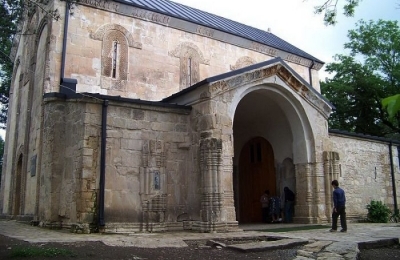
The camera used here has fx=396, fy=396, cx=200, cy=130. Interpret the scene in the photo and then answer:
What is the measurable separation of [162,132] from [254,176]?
5494 millimetres

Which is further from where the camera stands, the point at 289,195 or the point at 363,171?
the point at 363,171

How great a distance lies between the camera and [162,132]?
1103 cm

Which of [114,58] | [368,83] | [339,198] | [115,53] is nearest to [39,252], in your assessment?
[339,198]

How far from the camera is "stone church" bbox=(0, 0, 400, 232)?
10258 millimetres

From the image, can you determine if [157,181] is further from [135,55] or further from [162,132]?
[135,55]

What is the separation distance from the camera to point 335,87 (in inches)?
1096

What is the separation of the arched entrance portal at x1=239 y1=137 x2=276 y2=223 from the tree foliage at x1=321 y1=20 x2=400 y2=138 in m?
14.9

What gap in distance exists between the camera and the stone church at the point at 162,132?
10.3 metres

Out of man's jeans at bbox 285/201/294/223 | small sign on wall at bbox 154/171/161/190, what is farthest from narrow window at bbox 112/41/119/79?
man's jeans at bbox 285/201/294/223

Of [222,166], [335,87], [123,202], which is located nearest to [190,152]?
[222,166]

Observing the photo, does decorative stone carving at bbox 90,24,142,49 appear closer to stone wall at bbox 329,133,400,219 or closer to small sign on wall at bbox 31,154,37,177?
small sign on wall at bbox 31,154,37,177

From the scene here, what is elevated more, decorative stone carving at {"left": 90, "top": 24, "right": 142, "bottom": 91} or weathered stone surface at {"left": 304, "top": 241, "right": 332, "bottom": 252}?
decorative stone carving at {"left": 90, "top": 24, "right": 142, "bottom": 91}

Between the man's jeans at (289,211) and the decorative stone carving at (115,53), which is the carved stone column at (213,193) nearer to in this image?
the man's jeans at (289,211)

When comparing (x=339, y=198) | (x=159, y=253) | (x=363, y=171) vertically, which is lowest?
(x=159, y=253)
